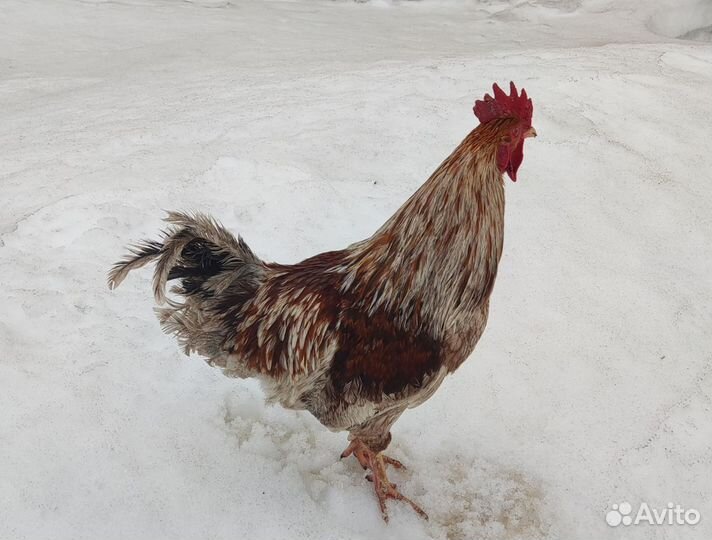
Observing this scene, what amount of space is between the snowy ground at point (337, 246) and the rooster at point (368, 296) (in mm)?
470

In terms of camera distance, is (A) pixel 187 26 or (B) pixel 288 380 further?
(A) pixel 187 26

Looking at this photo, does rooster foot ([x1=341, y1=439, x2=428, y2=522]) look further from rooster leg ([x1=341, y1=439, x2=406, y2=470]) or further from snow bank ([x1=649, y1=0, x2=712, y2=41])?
snow bank ([x1=649, y1=0, x2=712, y2=41])

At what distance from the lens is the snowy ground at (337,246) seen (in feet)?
8.79

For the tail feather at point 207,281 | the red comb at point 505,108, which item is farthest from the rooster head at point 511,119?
the tail feather at point 207,281

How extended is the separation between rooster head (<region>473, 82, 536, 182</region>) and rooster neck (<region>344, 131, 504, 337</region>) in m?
0.06

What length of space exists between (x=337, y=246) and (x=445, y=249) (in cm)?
170

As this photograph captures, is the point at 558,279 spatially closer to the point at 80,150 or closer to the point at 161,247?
the point at 161,247

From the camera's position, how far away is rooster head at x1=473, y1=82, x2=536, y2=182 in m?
2.25

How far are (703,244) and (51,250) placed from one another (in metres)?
4.08

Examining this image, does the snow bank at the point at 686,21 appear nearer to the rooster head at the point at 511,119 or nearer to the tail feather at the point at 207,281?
the rooster head at the point at 511,119

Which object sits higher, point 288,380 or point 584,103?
point 584,103

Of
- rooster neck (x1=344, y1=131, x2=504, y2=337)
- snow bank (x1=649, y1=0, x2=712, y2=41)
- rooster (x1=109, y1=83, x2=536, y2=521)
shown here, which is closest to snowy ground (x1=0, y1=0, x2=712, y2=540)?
rooster (x1=109, y1=83, x2=536, y2=521)

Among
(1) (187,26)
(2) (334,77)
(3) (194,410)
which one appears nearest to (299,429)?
(3) (194,410)

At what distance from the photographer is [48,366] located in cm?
293
